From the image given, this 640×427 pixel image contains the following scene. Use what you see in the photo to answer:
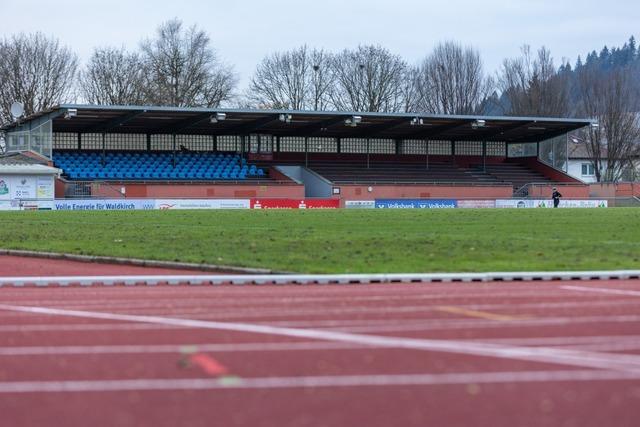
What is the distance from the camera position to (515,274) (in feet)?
46.2

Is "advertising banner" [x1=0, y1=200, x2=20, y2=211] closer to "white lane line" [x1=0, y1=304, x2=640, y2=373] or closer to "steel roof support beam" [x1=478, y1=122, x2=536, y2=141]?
"steel roof support beam" [x1=478, y1=122, x2=536, y2=141]

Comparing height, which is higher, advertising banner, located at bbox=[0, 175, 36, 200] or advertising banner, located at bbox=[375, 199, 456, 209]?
advertising banner, located at bbox=[0, 175, 36, 200]

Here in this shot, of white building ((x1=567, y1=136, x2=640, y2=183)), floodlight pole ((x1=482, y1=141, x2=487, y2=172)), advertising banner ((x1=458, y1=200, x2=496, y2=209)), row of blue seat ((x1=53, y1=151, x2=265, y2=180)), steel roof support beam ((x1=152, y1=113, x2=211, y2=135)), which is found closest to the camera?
row of blue seat ((x1=53, y1=151, x2=265, y2=180))

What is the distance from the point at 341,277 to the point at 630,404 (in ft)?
25.4

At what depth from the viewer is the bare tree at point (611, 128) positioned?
8681 cm

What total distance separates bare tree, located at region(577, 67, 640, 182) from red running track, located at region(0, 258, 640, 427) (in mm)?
79222

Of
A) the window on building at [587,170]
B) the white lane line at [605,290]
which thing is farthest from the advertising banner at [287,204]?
the window on building at [587,170]

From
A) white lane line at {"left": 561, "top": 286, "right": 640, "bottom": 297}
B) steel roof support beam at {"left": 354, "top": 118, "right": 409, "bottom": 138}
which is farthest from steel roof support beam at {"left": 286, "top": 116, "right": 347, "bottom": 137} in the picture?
white lane line at {"left": 561, "top": 286, "right": 640, "bottom": 297}

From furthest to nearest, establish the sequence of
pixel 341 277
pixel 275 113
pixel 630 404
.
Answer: pixel 275 113 < pixel 341 277 < pixel 630 404

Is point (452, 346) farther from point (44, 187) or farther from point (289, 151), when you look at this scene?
point (289, 151)

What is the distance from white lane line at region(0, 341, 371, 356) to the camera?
7.96 m

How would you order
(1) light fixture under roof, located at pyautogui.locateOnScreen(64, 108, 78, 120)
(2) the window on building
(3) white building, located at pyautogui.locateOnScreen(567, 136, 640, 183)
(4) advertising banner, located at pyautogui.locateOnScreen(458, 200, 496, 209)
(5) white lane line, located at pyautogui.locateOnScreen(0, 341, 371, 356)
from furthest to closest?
(2) the window on building, (3) white building, located at pyautogui.locateOnScreen(567, 136, 640, 183), (4) advertising banner, located at pyautogui.locateOnScreen(458, 200, 496, 209), (1) light fixture under roof, located at pyautogui.locateOnScreen(64, 108, 78, 120), (5) white lane line, located at pyautogui.locateOnScreen(0, 341, 371, 356)

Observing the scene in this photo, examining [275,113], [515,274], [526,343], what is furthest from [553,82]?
[526,343]

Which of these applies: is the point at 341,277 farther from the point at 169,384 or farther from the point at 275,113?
the point at 275,113
